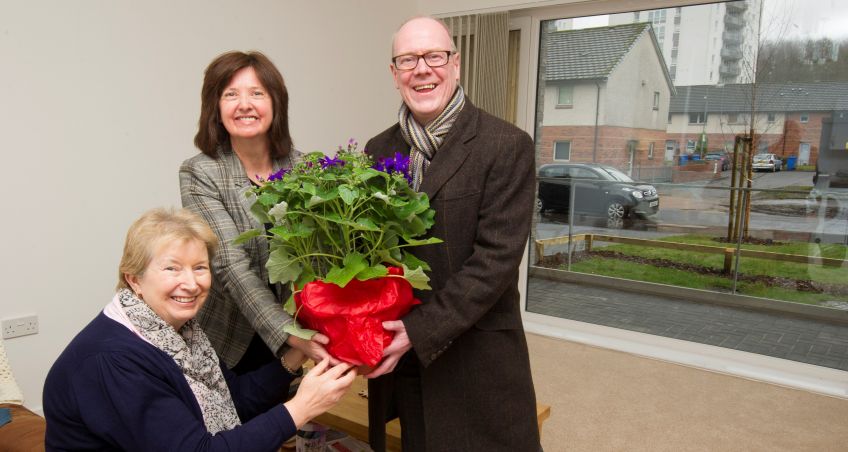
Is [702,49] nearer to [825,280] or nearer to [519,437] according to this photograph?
[825,280]

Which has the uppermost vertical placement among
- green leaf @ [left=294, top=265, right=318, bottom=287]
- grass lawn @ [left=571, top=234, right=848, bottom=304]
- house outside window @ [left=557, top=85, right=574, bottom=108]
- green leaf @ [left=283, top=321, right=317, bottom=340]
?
house outside window @ [left=557, top=85, right=574, bottom=108]

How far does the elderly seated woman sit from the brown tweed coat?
0.24 m

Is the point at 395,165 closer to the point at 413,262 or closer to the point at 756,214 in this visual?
the point at 413,262

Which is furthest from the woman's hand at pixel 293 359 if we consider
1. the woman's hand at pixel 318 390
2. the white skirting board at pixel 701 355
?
the white skirting board at pixel 701 355

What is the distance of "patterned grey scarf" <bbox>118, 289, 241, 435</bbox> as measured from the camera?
4.02ft

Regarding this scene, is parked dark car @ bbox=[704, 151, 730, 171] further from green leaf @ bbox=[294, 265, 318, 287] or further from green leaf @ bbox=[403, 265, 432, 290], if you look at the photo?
green leaf @ bbox=[294, 265, 318, 287]

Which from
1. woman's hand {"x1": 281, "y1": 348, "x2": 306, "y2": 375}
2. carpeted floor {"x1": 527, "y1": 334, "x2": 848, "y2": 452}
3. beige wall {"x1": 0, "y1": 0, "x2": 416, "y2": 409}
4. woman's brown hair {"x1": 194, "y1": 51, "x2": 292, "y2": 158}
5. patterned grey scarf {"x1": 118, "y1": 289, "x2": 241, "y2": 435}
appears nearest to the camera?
patterned grey scarf {"x1": 118, "y1": 289, "x2": 241, "y2": 435}

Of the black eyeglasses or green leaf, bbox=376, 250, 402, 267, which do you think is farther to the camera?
the black eyeglasses

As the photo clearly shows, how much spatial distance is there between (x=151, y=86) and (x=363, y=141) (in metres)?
1.59

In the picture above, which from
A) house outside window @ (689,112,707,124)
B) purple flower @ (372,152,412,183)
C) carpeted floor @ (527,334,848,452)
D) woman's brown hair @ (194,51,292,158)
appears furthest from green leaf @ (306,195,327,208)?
house outside window @ (689,112,707,124)

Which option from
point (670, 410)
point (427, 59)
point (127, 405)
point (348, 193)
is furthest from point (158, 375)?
point (670, 410)

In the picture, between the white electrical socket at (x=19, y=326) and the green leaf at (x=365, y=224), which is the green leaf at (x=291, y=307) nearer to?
the green leaf at (x=365, y=224)

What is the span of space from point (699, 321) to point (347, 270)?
3.46 meters

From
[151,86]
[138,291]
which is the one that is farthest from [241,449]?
[151,86]
